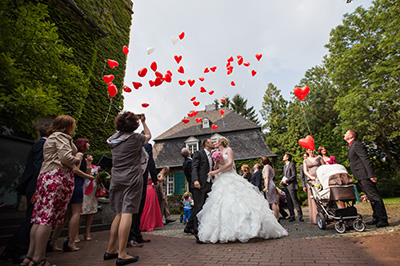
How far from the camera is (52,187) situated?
272cm

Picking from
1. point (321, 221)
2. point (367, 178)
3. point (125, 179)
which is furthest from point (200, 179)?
point (367, 178)

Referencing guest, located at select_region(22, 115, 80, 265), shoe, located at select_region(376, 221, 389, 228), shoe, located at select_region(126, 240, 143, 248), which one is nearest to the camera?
guest, located at select_region(22, 115, 80, 265)

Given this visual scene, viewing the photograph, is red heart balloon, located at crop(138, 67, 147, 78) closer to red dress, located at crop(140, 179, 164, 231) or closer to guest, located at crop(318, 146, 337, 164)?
red dress, located at crop(140, 179, 164, 231)

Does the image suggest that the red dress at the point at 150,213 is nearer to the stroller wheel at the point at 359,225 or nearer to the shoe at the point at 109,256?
the shoe at the point at 109,256

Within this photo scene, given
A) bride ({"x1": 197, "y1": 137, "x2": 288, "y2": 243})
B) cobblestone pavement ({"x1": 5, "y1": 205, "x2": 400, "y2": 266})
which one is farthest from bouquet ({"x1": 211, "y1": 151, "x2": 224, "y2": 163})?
cobblestone pavement ({"x1": 5, "y1": 205, "x2": 400, "y2": 266})

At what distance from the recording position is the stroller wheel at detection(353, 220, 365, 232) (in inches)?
166

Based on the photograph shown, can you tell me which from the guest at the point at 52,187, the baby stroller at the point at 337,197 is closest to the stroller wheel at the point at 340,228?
the baby stroller at the point at 337,197

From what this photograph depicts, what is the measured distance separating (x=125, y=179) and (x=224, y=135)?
1870 centimetres

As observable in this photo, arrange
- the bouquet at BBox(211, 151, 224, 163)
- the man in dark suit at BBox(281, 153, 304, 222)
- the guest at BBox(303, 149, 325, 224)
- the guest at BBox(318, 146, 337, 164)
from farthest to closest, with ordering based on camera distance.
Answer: the man in dark suit at BBox(281, 153, 304, 222)
the guest at BBox(318, 146, 337, 164)
the guest at BBox(303, 149, 325, 224)
the bouquet at BBox(211, 151, 224, 163)

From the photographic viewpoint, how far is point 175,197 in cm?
1855

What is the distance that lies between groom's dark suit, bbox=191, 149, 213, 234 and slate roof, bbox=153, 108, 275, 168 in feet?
48.5

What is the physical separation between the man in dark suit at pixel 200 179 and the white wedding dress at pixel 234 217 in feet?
0.59

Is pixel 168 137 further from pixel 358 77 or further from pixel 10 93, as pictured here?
pixel 10 93

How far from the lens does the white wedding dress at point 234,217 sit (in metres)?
3.78
